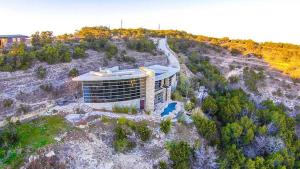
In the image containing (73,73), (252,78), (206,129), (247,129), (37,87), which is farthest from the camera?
(252,78)

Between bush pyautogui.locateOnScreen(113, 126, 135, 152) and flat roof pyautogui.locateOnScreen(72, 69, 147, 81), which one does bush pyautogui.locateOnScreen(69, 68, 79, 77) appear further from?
bush pyautogui.locateOnScreen(113, 126, 135, 152)

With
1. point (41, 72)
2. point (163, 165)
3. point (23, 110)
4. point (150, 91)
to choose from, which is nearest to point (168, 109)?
point (150, 91)

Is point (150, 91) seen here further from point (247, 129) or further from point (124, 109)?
point (247, 129)

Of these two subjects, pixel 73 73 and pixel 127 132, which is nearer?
pixel 127 132

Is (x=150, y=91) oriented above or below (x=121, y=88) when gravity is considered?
below

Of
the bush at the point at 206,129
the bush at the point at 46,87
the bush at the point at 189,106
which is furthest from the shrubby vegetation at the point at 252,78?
the bush at the point at 46,87

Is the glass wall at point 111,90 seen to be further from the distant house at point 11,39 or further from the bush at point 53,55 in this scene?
the distant house at point 11,39

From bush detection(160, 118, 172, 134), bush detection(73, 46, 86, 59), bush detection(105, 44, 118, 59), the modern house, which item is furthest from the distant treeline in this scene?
bush detection(160, 118, 172, 134)
